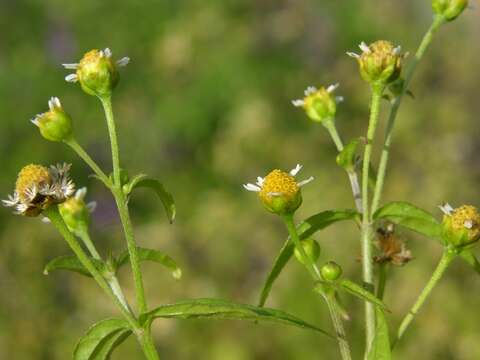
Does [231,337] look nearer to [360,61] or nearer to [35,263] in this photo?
[35,263]

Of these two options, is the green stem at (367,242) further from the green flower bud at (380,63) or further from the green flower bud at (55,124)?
the green flower bud at (55,124)

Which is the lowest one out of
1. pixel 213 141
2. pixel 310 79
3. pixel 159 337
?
pixel 159 337

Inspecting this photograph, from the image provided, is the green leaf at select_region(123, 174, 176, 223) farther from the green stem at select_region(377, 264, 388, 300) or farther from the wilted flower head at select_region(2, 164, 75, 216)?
the green stem at select_region(377, 264, 388, 300)

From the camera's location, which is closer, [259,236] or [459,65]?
[259,236]

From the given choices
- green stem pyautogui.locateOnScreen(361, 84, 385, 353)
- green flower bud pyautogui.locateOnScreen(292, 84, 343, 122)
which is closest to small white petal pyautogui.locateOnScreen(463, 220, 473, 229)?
green stem pyautogui.locateOnScreen(361, 84, 385, 353)

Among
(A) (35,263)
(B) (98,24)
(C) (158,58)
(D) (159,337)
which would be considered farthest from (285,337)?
(B) (98,24)

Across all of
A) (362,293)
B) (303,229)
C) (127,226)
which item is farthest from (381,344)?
(127,226)
